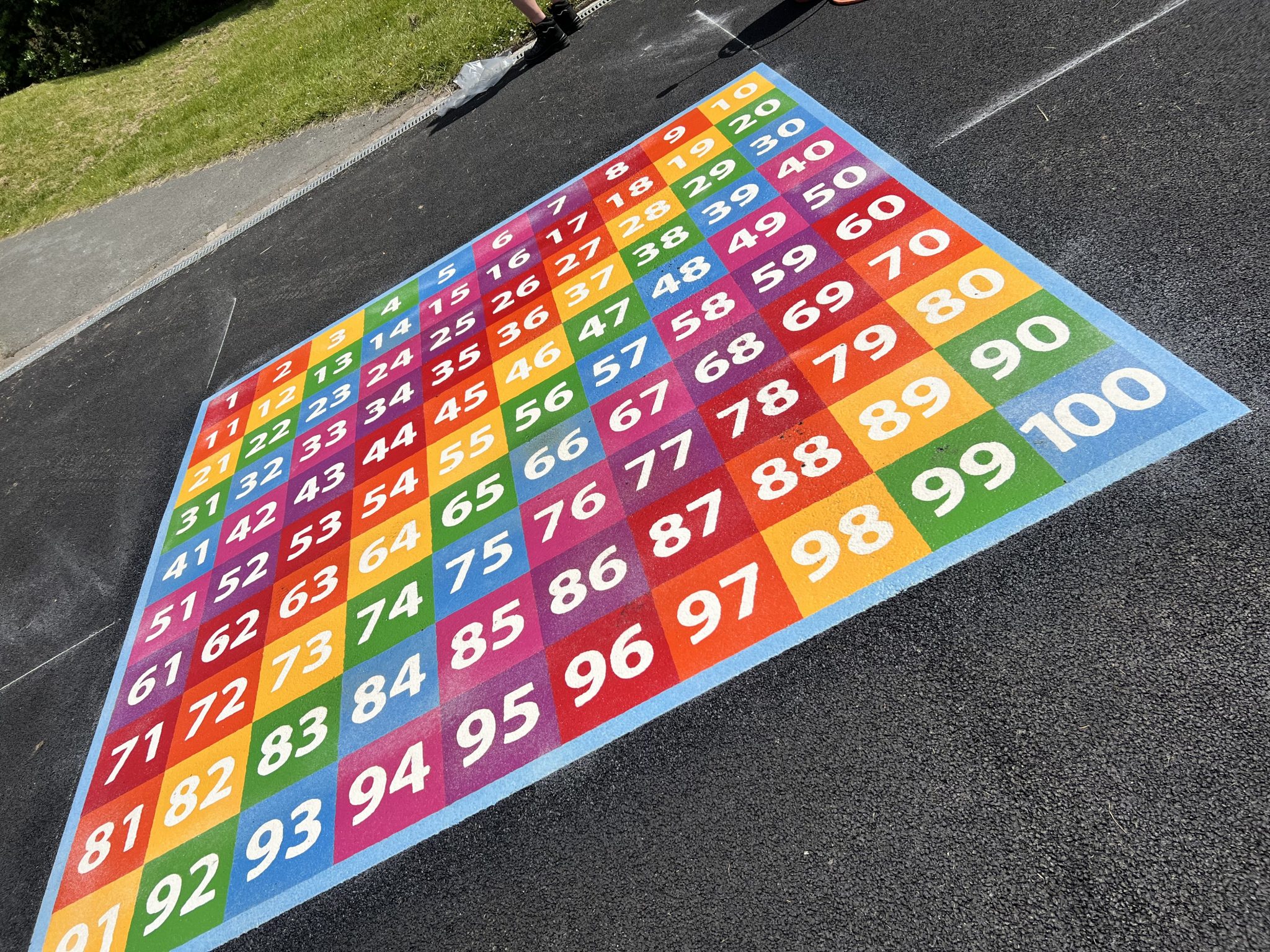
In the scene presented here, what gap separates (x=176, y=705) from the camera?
4.51 metres

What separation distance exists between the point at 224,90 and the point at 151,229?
3.28 m

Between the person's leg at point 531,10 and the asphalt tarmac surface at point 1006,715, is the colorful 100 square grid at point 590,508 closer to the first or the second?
the asphalt tarmac surface at point 1006,715

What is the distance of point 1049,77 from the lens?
4.86 metres

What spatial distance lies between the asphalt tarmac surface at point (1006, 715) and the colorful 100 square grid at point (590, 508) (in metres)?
0.17

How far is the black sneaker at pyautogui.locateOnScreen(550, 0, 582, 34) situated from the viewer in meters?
8.24

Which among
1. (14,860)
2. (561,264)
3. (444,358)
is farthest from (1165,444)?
(14,860)

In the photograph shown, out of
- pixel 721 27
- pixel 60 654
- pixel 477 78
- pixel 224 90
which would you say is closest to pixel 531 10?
pixel 477 78

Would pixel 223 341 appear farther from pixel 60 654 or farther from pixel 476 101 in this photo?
pixel 476 101

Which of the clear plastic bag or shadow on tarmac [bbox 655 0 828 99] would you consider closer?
shadow on tarmac [bbox 655 0 828 99]

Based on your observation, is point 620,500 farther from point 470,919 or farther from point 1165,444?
point 1165,444

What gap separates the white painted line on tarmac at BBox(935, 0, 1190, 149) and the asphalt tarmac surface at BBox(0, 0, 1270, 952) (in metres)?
0.05

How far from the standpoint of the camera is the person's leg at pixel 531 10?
8.04 m

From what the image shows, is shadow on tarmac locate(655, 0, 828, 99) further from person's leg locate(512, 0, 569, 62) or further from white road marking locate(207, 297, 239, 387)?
white road marking locate(207, 297, 239, 387)

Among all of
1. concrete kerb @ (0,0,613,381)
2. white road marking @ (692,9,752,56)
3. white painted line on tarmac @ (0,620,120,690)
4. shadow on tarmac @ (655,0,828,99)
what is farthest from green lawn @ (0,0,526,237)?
white painted line on tarmac @ (0,620,120,690)
